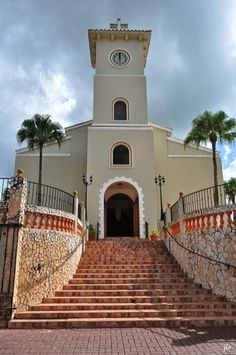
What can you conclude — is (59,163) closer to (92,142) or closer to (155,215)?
(92,142)

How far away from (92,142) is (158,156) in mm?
5020

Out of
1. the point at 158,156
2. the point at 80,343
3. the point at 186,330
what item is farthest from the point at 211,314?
the point at 158,156

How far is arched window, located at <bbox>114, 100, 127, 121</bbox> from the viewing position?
19.4 metres

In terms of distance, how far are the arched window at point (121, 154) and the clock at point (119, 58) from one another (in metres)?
6.47

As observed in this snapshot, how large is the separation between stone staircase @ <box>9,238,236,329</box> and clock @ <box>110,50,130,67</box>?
14806mm

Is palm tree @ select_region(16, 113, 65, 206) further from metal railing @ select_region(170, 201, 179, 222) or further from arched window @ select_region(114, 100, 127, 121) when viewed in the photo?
metal railing @ select_region(170, 201, 179, 222)

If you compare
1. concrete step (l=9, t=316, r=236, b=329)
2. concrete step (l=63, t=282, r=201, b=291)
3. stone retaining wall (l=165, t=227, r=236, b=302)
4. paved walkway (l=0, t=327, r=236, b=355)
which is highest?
stone retaining wall (l=165, t=227, r=236, b=302)

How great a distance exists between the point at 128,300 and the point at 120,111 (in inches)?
564

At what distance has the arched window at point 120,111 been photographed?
1938cm

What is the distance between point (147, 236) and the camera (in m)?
16.2

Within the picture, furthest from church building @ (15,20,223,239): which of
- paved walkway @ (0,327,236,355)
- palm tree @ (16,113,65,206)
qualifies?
paved walkway @ (0,327,236,355)

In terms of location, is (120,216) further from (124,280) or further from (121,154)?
(124,280)

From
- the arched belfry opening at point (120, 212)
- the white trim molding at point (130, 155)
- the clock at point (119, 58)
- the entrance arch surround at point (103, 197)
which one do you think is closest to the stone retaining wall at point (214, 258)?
the entrance arch surround at point (103, 197)

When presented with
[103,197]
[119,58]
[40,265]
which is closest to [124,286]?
[40,265]
